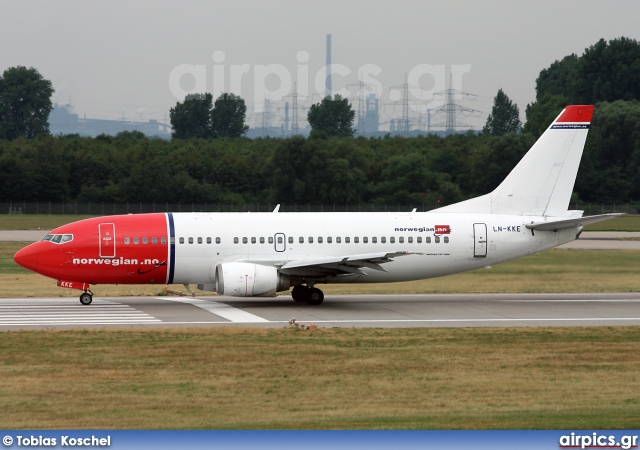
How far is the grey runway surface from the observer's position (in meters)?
31.0

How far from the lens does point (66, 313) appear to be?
3359 centimetres

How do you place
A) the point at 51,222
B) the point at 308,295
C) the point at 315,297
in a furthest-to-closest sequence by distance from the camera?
the point at 51,222 → the point at 308,295 → the point at 315,297

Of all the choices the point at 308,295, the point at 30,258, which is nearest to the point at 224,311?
the point at 308,295

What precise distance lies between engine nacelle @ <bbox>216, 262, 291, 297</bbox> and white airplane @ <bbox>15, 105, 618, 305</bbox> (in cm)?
3

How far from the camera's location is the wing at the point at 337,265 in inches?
1359

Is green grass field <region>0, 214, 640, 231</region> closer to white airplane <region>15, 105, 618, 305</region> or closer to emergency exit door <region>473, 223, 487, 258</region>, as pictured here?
white airplane <region>15, 105, 618, 305</region>

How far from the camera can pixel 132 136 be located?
441 ft

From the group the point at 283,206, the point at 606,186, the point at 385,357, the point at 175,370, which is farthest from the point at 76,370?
the point at 606,186

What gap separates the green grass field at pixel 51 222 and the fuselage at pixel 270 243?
158 feet

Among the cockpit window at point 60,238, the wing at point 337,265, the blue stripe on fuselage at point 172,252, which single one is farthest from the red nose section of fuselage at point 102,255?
the wing at point 337,265

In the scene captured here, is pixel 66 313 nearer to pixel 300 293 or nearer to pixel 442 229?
pixel 300 293

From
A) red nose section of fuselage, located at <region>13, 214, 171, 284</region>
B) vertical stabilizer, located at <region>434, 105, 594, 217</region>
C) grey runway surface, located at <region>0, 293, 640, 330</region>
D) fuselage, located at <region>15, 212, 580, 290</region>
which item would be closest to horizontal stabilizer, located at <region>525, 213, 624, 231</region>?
fuselage, located at <region>15, 212, 580, 290</region>

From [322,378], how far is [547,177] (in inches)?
761

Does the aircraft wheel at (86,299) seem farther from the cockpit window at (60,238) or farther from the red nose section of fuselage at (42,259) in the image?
the cockpit window at (60,238)
